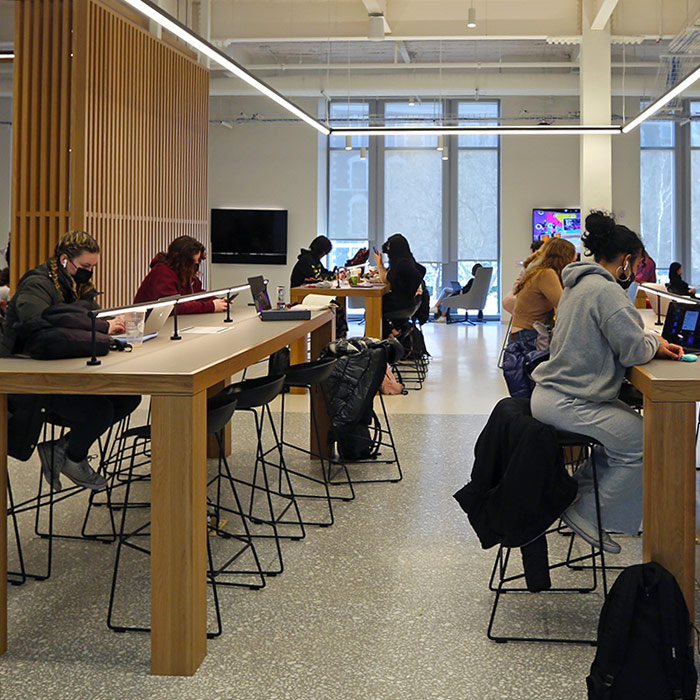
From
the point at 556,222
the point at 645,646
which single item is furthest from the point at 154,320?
the point at 556,222

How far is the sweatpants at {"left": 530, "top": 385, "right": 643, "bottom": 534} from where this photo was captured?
3.08 m

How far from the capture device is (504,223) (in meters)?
16.3

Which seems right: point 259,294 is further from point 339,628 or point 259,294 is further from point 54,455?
point 339,628

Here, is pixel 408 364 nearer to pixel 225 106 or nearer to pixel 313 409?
pixel 313 409

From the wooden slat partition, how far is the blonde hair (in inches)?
161

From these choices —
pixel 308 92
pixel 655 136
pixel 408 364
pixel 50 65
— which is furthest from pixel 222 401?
pixel 655 136

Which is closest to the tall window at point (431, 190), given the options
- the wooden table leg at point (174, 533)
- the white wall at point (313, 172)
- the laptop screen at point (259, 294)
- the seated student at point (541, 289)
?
the white wall at point (313, 172)

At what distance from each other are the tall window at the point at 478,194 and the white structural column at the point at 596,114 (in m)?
5.15

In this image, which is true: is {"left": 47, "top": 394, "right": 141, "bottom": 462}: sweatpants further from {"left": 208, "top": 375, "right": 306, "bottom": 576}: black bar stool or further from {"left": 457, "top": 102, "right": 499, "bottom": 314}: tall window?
{"left": 457, "top": 102, "right": 499, "bottom": 314}: tall window

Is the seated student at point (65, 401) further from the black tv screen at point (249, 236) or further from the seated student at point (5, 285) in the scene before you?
the black tv screen at point (249, 236)

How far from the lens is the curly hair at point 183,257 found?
5.75 m

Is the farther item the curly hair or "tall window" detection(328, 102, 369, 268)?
"tall window" detection(328, 102, 369, 268)

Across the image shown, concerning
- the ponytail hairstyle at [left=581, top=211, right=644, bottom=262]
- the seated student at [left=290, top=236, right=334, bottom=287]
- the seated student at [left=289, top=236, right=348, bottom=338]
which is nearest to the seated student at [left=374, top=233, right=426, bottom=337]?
the seated student at [left=289, top=236, right=348, bottom=338]

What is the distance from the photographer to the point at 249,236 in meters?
16.3
